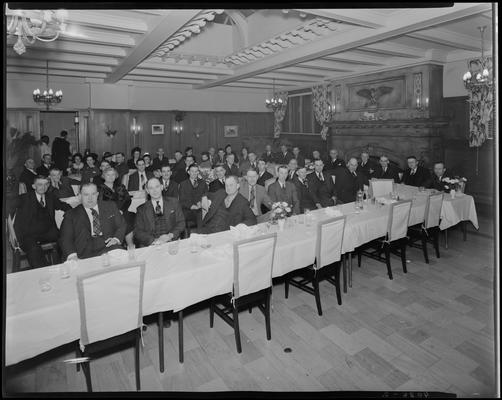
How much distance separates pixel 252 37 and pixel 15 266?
687cm

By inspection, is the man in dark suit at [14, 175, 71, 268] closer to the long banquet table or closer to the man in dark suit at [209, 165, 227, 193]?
the long banquet table

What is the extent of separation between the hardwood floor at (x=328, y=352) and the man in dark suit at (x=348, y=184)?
3.25 meters

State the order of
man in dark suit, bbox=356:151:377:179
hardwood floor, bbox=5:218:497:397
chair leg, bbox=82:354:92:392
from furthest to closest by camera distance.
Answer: man in dark suit, bbox=356:151:377:179 → hardwood floor, bbox=5:218:497:397 → chair leg, bbox=82:354:92:392

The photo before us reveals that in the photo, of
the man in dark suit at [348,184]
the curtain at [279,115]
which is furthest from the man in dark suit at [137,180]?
the curtain at [279,115]

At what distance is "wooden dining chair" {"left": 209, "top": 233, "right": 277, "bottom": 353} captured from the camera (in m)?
3.56

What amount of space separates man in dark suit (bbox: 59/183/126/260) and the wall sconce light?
34.2 ft

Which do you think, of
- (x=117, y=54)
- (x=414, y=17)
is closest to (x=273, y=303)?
(x=414, y=17)

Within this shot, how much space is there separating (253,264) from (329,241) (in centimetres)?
119

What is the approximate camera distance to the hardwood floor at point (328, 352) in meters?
3.24

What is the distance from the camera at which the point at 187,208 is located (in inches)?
277

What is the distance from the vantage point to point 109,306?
2.90 m

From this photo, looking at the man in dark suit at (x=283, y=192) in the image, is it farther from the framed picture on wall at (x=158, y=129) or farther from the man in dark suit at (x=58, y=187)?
the framed picture on wall at (x=158, y=129)

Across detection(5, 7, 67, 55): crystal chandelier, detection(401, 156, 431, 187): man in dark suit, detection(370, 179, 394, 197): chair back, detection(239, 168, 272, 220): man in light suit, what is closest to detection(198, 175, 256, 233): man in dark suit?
detection(239, 168, 272, 220): man in light suit

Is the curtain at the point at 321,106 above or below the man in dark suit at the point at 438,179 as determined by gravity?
above
